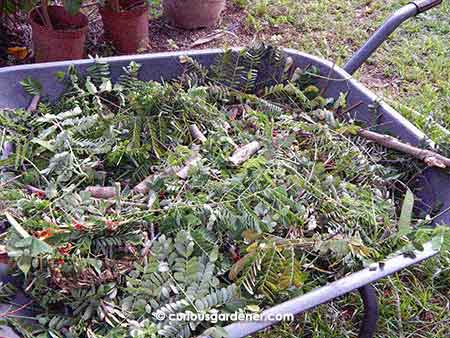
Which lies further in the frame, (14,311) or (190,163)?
(190,163)

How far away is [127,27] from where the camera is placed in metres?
2.26

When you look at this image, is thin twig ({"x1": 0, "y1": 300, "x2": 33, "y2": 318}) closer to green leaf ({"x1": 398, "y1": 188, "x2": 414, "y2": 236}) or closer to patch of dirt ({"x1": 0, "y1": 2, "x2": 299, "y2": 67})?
green leaf ({"x1": 398, "y1": 188, "x2": 414, "y2": 236})

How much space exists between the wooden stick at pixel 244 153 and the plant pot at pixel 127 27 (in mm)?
1123

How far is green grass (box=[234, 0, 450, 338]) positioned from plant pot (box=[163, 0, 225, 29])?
0.19m

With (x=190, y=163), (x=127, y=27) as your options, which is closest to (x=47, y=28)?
(x=127, y=27)

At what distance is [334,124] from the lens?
4.43 ft

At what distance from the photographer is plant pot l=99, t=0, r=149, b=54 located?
2.24m

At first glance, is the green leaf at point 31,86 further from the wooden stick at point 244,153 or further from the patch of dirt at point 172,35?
the patch of dirt at point 172,35

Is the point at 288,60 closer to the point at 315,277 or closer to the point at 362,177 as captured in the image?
the point at 362,177

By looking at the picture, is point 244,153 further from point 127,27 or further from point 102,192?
point 127,27

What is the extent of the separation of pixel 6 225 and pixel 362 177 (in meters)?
0.83

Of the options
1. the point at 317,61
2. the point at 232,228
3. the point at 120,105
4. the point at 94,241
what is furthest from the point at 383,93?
the point at 94,241

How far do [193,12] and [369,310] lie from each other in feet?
6.38

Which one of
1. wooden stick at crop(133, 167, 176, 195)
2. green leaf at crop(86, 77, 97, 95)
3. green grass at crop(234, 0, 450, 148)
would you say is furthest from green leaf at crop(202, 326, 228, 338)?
green grass at crop(234, 0, 450, 148)
